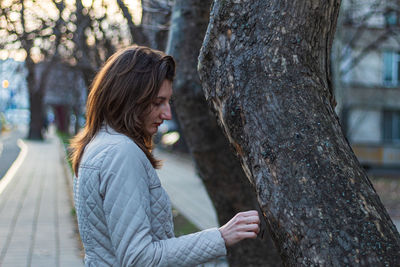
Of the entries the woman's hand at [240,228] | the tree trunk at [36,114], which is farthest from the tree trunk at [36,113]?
the woman's hand at [240,228]

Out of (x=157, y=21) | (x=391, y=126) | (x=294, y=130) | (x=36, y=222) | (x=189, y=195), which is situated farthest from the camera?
(x=391, y=126)

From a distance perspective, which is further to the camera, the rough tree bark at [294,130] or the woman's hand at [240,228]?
the woman's hand at [240,228]

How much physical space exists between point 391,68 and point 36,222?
26.1m

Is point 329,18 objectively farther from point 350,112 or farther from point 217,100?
point 350,112

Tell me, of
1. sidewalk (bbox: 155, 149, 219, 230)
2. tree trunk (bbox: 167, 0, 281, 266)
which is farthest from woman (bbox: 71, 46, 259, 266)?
sidewalk (bbox: 155, 149, 219, 230)

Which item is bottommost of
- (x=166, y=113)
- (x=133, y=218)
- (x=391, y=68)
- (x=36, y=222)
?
(x=391, y=68)

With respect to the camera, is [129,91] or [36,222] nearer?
[129,91]

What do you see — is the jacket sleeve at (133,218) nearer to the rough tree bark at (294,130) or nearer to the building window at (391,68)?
the rough tree bark at (294,130)

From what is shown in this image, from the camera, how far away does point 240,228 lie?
83.1 inches

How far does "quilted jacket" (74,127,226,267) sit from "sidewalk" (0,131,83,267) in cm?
467

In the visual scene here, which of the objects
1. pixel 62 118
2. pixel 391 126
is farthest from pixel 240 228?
pixel 62 118

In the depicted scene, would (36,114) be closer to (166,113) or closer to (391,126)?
(391,126)

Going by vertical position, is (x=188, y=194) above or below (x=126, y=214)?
below

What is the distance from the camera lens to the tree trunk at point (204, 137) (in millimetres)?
4996
